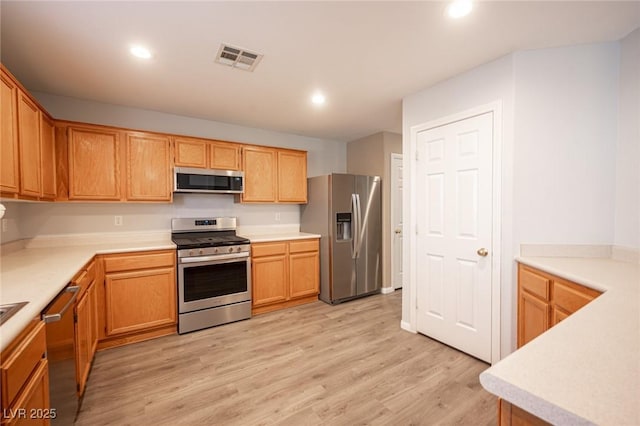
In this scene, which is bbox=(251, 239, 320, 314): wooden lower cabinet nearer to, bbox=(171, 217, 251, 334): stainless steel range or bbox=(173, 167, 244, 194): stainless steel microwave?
bbox=(171, 217, 251, 334): stainless steel range

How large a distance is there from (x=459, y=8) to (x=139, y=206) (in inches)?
138

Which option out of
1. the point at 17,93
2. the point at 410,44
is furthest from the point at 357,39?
the point at 17,93

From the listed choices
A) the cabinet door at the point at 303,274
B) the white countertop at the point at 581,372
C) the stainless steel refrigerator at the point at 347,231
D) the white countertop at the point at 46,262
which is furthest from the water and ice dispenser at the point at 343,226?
the white countertop at the point at 581,372

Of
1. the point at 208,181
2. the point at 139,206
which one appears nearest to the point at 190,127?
the point at 208,181

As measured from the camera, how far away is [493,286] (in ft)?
7.36

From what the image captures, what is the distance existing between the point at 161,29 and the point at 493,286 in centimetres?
302

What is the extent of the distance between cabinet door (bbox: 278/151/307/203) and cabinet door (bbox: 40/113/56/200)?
2.29 meters

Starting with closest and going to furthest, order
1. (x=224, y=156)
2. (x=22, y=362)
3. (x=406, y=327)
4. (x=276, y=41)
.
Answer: (x=22, y=362) < (x=276, y=41) < (x=406, y=327) < (x=224, y=156)

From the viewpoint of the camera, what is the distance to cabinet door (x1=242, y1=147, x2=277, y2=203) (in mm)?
3666

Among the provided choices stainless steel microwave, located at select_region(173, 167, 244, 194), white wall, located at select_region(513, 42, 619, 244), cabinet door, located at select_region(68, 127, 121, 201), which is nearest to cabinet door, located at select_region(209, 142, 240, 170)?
stainless steel microwave, located at select_region(173, 167, 244, 194)

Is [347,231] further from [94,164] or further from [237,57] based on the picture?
[94,164]

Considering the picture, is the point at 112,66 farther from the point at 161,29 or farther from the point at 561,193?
the point at 561,193

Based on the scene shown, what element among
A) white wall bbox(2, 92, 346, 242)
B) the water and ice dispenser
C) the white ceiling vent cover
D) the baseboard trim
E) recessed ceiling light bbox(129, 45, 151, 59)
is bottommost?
the baseboard trim

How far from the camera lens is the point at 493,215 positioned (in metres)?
2.24
